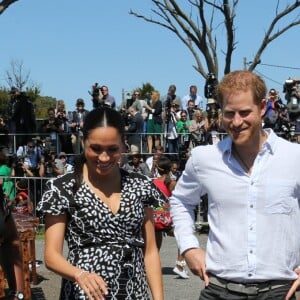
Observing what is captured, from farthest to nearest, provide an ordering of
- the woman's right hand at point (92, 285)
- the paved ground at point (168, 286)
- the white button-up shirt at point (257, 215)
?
the paved ground at point (168, 286)
the white button-up shirt at point (257, 215)
the woman's right hand at point (92, 285)

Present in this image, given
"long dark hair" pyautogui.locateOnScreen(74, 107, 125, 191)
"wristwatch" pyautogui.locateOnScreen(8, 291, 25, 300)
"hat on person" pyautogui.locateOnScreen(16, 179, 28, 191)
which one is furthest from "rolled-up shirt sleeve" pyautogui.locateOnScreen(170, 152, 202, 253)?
"hat on person" pyautogui.locateOnScreen(16, 179, 28, 191)

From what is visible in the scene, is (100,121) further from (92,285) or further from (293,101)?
(293,101)

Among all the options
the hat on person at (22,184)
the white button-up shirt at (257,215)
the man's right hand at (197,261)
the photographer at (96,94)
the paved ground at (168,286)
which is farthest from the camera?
the photographer at (96,94)

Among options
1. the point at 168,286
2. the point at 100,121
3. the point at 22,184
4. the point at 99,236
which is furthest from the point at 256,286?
the point at 22,184

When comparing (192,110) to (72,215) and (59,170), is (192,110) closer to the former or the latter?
(59,170)

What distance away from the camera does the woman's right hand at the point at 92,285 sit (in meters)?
3.06

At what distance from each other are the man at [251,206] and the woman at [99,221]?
34 centimetres

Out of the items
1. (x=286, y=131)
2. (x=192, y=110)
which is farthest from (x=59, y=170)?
(x=286, y=131)

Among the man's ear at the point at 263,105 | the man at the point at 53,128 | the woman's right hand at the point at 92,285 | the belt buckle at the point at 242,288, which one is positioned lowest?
the belt buckle at the point at 242,288

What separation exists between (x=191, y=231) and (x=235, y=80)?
756mm

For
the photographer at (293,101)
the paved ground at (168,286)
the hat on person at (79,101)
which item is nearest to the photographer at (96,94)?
the hat on person at (79,101)

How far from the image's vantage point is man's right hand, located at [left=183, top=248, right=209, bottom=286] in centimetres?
338

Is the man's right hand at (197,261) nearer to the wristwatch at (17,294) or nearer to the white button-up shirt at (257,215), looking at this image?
the white button-up shirt at (257,215)

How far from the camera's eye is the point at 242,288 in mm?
3227
